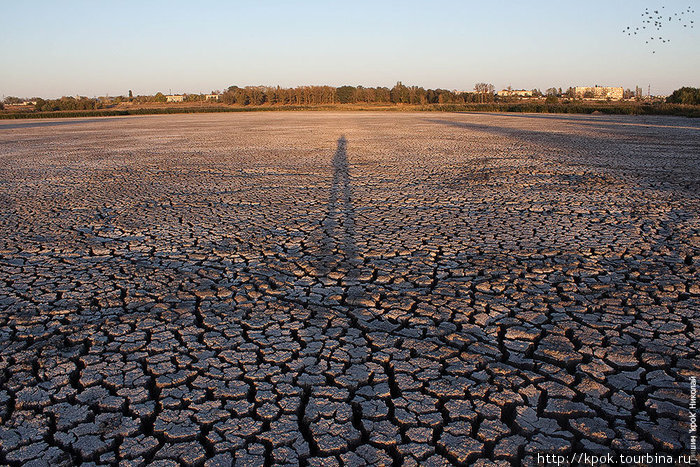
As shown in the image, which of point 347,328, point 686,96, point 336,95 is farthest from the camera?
point 336,95

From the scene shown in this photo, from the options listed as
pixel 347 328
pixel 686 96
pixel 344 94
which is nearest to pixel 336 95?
pixel 344 94

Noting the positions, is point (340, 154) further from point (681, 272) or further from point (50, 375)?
point (50, 375)

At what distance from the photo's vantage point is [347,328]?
330 cm

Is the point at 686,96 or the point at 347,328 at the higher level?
the point at 686,96

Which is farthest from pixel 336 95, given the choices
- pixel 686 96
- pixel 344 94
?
pixel 686 96

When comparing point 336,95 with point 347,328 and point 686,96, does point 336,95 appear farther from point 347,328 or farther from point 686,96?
point 347,328

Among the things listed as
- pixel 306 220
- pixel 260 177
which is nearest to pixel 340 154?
pixel 260 177

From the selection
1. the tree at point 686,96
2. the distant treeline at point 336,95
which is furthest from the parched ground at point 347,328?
the distant treeline at point 336,95

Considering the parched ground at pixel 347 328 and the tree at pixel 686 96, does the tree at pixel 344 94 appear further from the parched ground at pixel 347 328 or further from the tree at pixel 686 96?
the parched ground at pixel 347 328

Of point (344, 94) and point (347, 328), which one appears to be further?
point (344, 94)

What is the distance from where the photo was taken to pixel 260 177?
984cm

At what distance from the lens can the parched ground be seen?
225 centimetres

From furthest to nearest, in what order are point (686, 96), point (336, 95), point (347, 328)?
point (336, 95)
point (686, 96)
point (347, 328)

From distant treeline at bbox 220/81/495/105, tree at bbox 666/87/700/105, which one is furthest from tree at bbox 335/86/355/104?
tree at bbox 666/87/700/105
